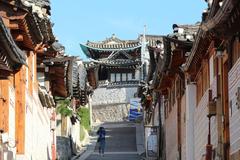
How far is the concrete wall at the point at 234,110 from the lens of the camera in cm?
1928

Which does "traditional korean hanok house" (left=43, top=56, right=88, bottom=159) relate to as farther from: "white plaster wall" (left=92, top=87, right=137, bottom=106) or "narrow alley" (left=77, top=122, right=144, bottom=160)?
"white plaster wall" (left=92, top=87, right=137, bottom=106)

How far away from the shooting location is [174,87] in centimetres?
3941

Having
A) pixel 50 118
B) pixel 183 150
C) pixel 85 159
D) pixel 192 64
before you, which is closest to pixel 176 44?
pixel 192 64

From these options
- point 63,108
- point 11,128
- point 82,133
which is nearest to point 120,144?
point 82,133

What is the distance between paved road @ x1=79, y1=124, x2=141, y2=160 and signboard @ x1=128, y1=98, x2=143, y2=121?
4.25 m

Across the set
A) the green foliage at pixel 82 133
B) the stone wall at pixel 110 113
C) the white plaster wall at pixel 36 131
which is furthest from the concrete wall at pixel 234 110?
the stone wall at pixel 110 113

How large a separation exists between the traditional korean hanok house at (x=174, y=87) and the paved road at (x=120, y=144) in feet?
25.7

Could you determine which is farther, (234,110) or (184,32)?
(184,32)

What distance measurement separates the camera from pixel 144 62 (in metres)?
102

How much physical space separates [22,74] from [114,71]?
264 feet

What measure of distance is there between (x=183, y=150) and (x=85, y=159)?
18983 millimetres

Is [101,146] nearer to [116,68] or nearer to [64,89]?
[64,89]

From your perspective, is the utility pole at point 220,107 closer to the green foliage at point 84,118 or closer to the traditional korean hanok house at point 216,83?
the traditional korean hanok house at point 216,83

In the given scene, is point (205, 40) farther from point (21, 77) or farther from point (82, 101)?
point (82, 101)
